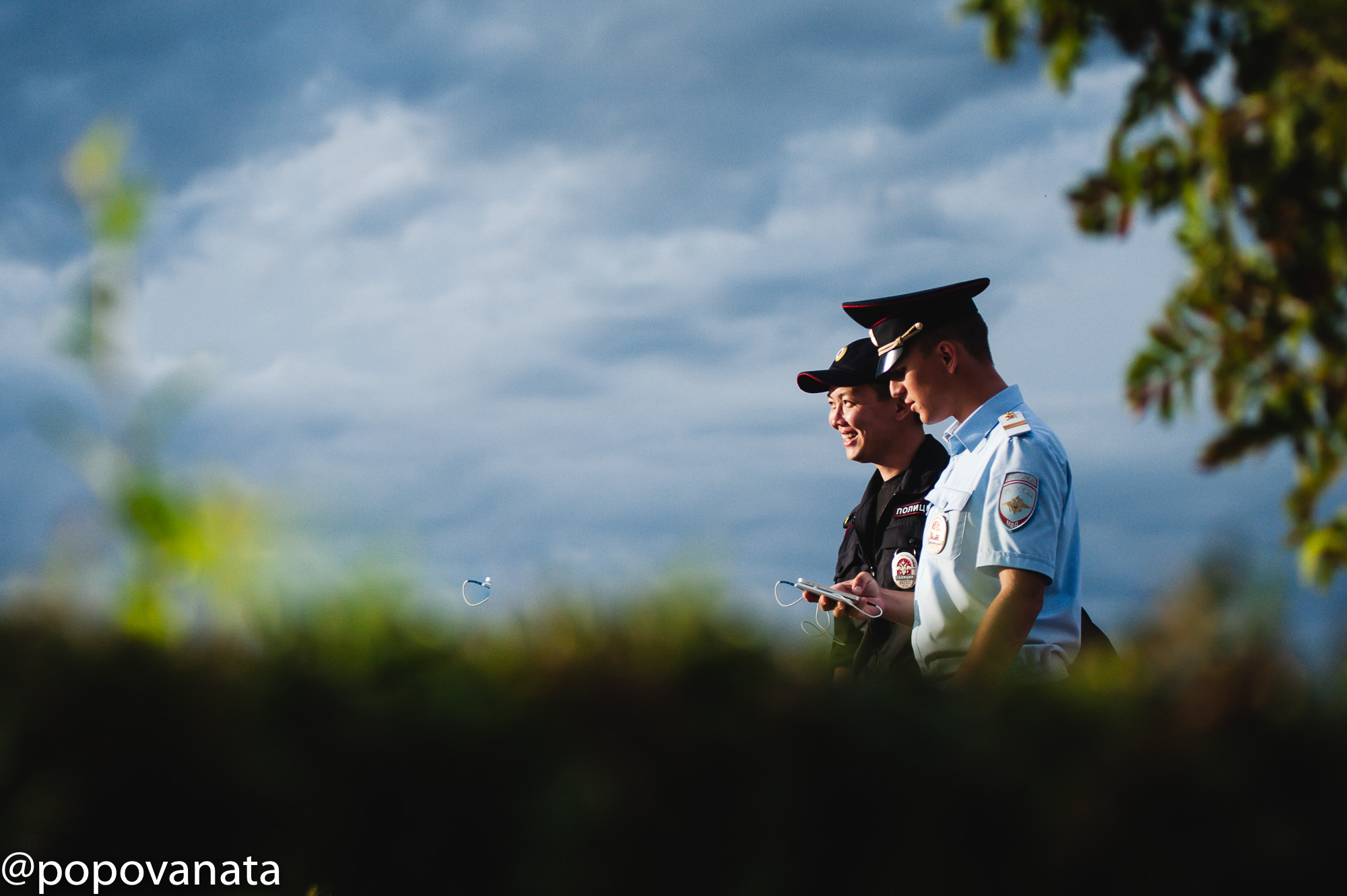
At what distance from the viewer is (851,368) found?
229 inches

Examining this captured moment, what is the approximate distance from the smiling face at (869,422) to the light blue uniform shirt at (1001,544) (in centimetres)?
131

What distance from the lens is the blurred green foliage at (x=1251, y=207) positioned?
6.36 ft

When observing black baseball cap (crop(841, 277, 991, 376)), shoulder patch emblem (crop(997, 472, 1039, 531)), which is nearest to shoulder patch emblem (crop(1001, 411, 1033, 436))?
shoulder patch emblem (crop(997, 472, 1039, 531))

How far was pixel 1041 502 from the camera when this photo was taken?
3.72 m

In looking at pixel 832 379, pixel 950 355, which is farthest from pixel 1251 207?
pixel 832 379

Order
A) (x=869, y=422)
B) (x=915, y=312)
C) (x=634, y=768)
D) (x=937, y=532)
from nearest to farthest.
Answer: (x=634, y=768) → (x=937, y=532) → (x=915, y=312) → (x=869, y=422)

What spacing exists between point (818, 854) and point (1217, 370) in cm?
152

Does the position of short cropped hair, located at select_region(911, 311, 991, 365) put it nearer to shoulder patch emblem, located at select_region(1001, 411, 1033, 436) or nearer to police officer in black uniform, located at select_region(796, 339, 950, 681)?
shoulder patch emblem, located at select_region(1001, 411, 1033, 436)

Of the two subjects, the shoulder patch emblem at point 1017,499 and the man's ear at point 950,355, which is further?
the man's ear at point 950,355

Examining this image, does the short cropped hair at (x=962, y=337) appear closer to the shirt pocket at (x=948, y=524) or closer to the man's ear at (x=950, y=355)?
the man's ear at (x=950, y=355)

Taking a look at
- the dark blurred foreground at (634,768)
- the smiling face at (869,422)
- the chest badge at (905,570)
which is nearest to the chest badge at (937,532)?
the chest badge at (905,570)

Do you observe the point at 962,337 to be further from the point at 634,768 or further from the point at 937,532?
the point at 634,768

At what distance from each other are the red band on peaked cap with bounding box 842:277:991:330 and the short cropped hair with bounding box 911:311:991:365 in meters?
0.05

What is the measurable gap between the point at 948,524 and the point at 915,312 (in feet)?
4.36
